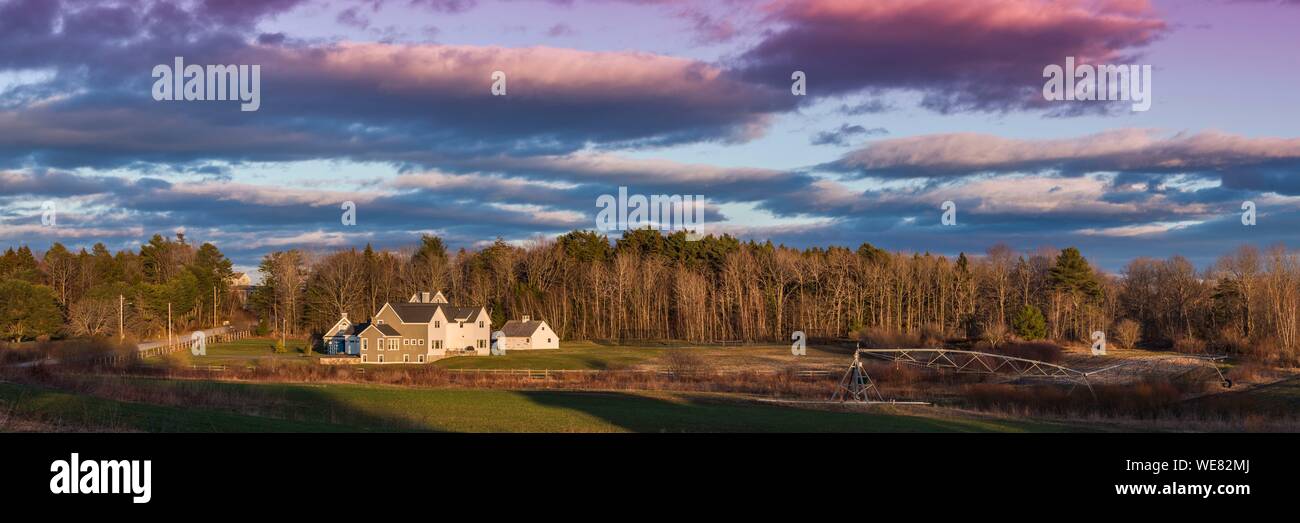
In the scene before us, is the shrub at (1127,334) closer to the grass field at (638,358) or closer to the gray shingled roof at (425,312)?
the grass field at (638,358)

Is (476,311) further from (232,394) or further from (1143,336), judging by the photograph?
(1143,336)

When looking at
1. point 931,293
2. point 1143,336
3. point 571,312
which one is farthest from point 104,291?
point 1143,336

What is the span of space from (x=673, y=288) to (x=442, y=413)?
306 ft

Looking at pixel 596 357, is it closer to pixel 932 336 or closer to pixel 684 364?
pixel 684 364

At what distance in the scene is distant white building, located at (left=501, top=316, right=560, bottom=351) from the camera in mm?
111438

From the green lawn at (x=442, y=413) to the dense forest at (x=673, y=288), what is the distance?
6882 cm

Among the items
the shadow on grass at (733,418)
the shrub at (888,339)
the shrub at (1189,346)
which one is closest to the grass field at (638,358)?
the shrub at (888,339)

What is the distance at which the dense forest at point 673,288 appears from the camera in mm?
A: 114188

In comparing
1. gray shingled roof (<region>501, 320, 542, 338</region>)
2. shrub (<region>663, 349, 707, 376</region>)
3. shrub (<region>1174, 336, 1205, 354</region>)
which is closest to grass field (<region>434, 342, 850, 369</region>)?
shrub (<region>663, 349, 707, 376</region>)

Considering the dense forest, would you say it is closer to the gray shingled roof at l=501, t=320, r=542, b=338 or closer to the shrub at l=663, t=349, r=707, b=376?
the gray shingled roof at l=501, t=320, r=542, b=338

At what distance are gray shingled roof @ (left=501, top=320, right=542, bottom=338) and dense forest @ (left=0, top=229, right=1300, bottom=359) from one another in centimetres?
1124

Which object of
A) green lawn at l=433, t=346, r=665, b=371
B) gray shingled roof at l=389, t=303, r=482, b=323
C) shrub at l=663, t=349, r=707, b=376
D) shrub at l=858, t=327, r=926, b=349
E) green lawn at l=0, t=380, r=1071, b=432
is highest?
gray shingled roof at l=389, t=303, r=482, b=323

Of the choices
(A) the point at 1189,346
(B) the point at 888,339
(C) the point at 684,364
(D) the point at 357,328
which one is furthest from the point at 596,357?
(A) the point at 1189,346

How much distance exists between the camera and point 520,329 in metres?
113
